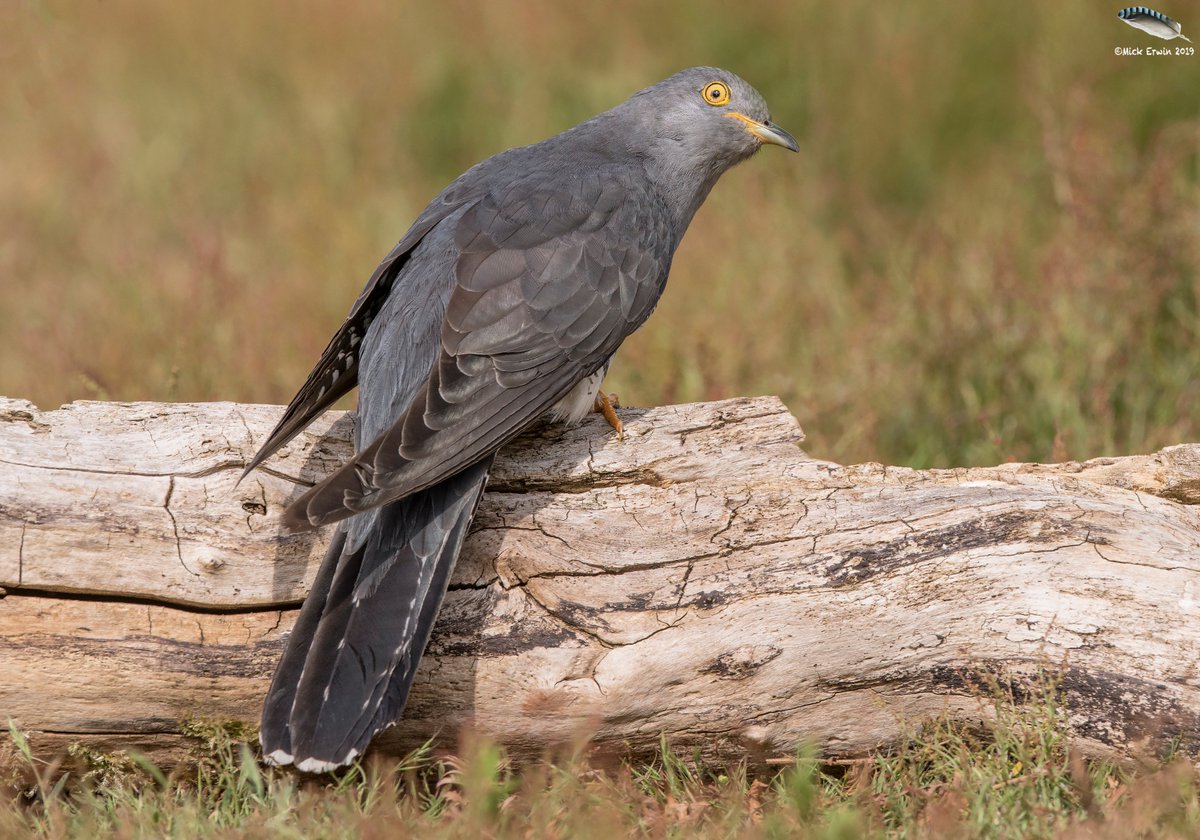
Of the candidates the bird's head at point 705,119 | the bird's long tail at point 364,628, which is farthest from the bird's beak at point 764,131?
the bird's long tail at point 364,628

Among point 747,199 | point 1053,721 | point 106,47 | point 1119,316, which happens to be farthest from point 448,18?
point 1053,721

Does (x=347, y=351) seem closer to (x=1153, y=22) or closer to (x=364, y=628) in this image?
(x=364, y=628)

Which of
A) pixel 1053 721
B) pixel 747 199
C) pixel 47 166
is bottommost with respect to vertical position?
pixel 1053 721

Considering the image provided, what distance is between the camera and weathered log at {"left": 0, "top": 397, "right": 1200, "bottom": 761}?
3.02 meters

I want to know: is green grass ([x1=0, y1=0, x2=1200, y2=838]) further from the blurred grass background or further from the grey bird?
the grey bird

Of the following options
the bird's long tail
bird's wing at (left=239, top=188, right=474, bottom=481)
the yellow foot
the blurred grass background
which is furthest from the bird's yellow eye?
the bird's long tail

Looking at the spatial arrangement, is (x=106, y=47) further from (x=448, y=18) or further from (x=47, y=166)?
(x=448, y=18)

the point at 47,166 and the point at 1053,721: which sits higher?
the point at 47,166

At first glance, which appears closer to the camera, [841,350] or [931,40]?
[841,350]

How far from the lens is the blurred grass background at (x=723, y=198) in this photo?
5301 mm

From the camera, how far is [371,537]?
310cm

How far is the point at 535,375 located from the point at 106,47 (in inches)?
280

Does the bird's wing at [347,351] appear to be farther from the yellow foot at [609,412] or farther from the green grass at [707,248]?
the green grass at [707,248]

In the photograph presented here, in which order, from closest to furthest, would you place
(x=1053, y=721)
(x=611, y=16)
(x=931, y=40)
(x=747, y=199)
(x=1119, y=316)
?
(x=1053, y=721)
(x=1119, y=316)
(x=747, y=199)
(x=931, y=40)
(x=611, y=16)
